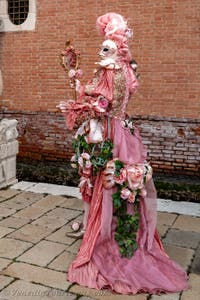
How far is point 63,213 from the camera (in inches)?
217

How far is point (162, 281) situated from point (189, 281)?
13.7 inches

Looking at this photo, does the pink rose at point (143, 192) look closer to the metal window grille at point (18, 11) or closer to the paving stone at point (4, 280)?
the paving stone at point (4, 280)

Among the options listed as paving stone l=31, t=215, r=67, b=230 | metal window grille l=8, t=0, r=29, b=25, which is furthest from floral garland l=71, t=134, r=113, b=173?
metal window grille l=8, t=0, r=29, b=25

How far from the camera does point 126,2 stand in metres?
7.38

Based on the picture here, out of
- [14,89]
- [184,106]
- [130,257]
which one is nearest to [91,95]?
[130,257]

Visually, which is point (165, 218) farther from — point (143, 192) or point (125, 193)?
point (125, 193)

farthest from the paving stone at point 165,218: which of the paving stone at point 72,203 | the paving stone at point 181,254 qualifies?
the paving stone at point 72,203

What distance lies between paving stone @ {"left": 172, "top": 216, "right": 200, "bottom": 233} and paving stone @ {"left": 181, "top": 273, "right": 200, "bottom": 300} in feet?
3.92

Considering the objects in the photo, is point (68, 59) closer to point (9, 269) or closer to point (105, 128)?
point (105, 128)

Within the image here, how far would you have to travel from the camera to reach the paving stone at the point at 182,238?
460 centimetres

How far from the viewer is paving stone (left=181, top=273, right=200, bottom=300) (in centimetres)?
351

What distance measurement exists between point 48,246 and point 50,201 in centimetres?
154

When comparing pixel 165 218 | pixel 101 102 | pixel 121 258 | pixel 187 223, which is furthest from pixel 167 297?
A: pixel 165 218

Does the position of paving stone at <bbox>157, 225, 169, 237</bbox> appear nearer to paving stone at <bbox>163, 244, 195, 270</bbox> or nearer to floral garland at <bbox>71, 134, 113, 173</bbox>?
paving stone at <bbox>163, 244, 195, 270</bbox>
